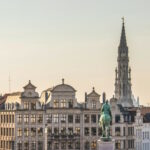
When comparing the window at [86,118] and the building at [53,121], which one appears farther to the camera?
the window at [86,118]

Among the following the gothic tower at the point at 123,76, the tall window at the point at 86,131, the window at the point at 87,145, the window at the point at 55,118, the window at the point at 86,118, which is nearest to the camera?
the window at the point at 55,118

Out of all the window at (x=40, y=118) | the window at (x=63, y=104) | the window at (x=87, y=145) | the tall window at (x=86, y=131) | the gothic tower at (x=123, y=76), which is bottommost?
the window at (x=87, y=145)

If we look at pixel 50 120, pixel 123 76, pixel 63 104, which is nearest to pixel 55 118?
pixel 50 120

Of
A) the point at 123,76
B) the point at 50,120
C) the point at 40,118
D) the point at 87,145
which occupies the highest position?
the point at 123,76

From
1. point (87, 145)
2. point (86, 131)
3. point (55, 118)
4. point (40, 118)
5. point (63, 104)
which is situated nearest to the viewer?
point (40, 118)

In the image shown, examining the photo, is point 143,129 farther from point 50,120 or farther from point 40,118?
point 40,118

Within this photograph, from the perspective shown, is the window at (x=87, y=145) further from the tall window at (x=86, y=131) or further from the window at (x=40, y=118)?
the window at (x=40, y=118)

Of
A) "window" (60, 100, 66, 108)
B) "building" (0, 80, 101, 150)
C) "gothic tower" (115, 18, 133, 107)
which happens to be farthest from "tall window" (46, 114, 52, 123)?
"gothic tower" (115, 18, 133, 107)

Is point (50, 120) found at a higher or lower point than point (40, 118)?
lower

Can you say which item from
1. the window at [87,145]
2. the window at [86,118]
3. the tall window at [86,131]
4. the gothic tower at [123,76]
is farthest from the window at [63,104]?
the gothic tower at [123,76]

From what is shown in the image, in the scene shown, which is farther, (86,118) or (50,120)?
(86,118)

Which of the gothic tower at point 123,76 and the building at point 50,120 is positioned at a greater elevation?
the gothic tower at point 123,76

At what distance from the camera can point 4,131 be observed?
10912 centimetres

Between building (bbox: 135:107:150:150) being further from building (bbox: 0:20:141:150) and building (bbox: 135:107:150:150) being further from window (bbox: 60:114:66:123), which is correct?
window (bbox: 60:114:66:123)
